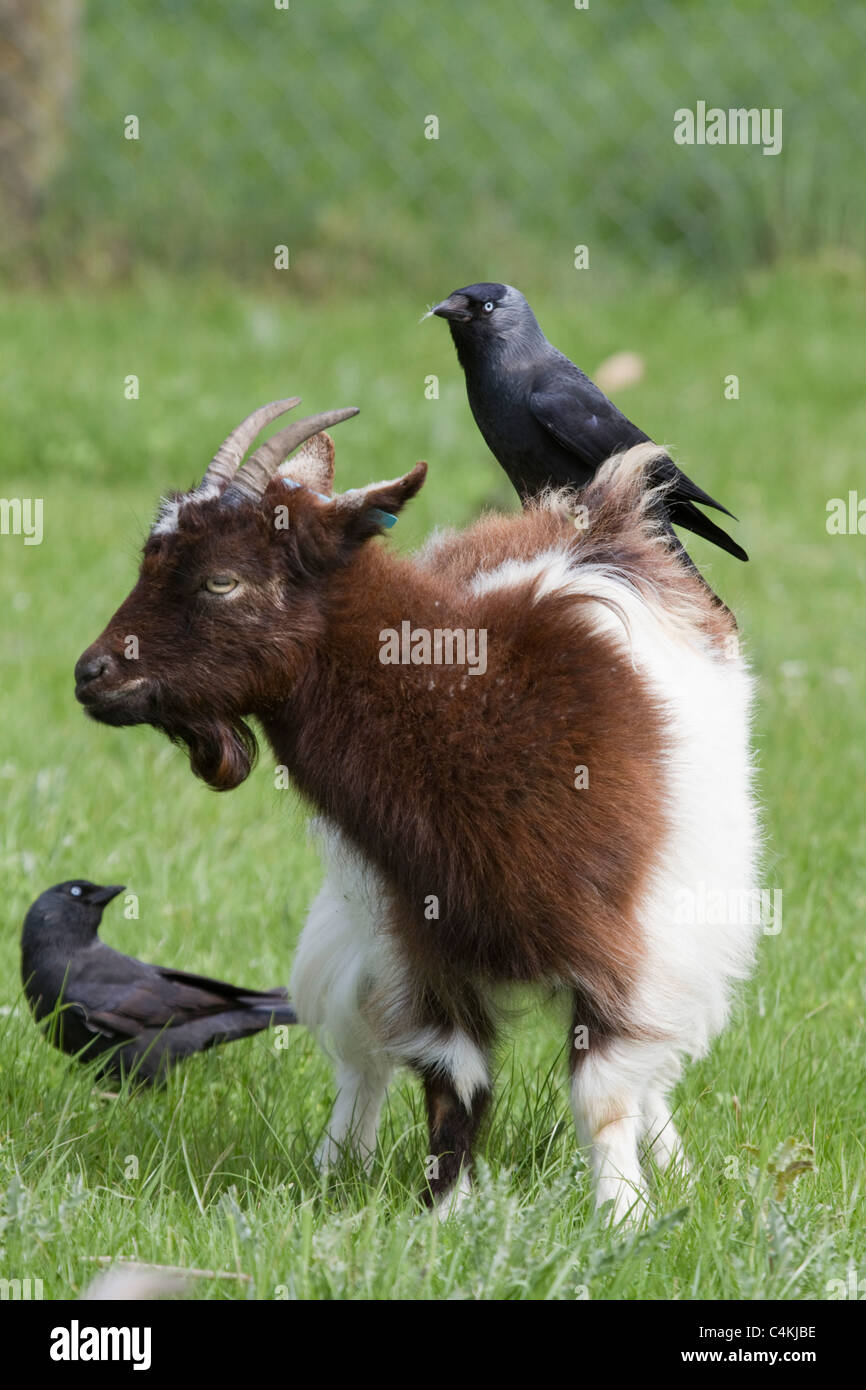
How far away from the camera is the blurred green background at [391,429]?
11.1 ft

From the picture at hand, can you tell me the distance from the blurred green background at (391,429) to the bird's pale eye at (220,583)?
1.66 feet

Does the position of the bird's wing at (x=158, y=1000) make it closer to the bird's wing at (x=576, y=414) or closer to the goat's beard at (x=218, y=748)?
the goat's beard at (x=218, y=748)

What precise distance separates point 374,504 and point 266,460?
0.22 m

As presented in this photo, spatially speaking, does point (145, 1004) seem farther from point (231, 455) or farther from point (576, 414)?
point (576, 414)

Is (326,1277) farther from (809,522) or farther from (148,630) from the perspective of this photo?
(809,522)

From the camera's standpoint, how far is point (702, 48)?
13625mm

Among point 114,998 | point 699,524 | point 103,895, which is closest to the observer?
point 699,524

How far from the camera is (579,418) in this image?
3.70 metres

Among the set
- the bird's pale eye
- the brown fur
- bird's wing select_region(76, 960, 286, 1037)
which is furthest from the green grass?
the bird's pale eye

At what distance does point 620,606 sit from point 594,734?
11.3 inches

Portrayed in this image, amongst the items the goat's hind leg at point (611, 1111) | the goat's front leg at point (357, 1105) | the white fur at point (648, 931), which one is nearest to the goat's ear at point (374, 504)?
the white fur at point (648, 931)

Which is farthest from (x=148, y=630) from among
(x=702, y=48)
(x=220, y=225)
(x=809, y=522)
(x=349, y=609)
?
(x=702, y=48)

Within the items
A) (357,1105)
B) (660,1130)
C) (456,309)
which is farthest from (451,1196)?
(456,309)

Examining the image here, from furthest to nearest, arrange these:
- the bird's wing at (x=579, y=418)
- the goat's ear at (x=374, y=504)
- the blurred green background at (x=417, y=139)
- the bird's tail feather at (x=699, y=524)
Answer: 1. the blurred green background at (x=417, y=139)
2. the bird's tail feather at (x=699, y=524)
3. the bird's wing at (x=579, y=418)
4. the goat's ear at (x=374, y=504)
